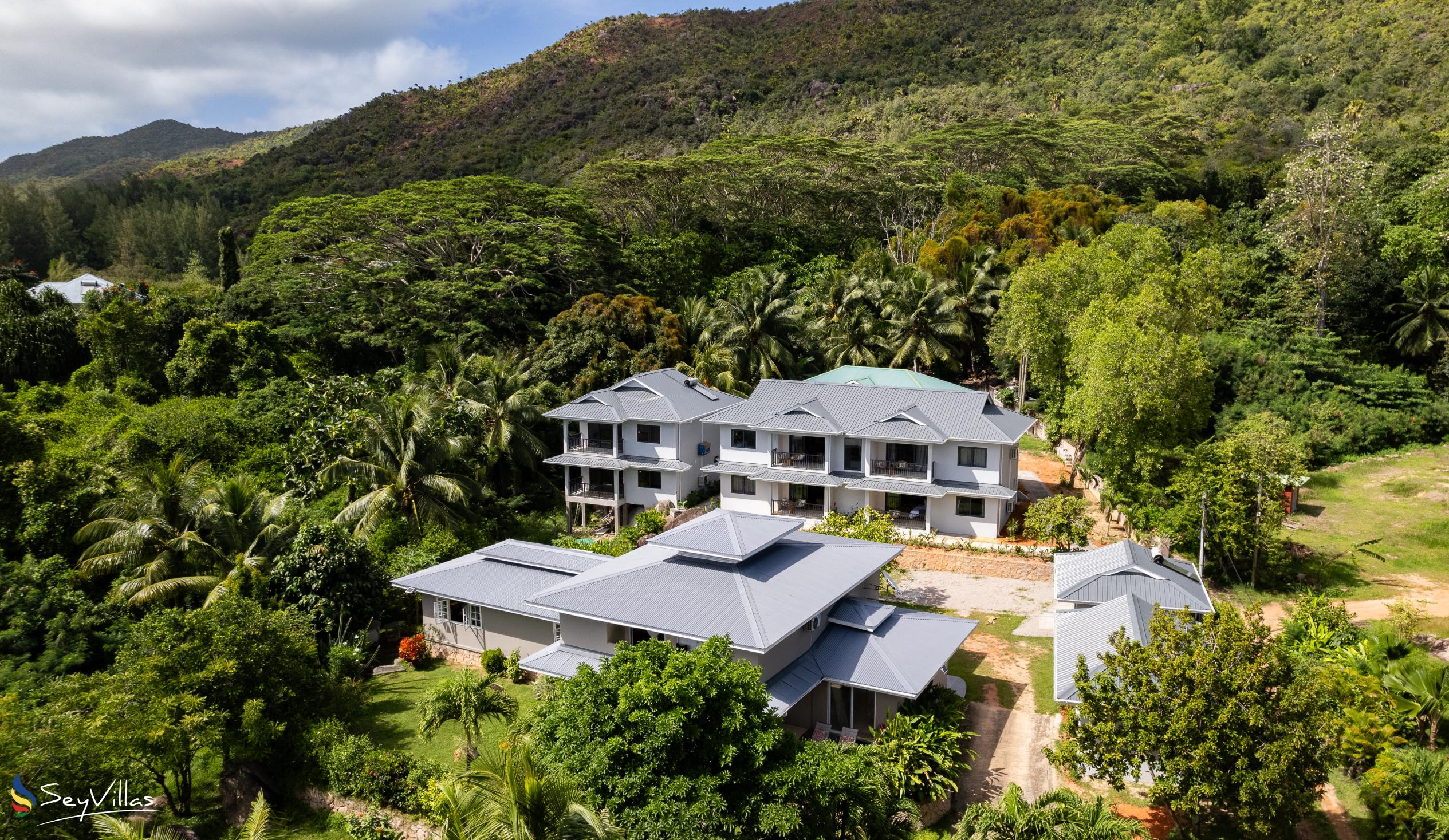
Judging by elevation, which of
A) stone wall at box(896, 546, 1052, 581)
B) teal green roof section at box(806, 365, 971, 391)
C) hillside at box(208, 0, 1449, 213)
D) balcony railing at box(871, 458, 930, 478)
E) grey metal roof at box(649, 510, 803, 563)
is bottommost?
stone wall at box(896, 546, 1052, 581)

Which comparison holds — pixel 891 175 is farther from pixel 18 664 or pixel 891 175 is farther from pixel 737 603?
pixel 18 664

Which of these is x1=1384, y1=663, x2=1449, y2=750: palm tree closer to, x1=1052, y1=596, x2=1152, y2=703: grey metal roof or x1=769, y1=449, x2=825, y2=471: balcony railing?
x1=1052, y1=596, x2=1152, y2=703: grey metal roof

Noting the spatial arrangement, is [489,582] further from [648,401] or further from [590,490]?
[648,401]

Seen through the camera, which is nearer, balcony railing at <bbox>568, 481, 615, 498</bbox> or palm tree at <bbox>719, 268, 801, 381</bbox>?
balcony railing at <bbox>568, 481, 615, 498</bbox>

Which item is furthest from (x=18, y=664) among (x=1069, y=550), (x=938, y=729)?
(x=1069, y=550)

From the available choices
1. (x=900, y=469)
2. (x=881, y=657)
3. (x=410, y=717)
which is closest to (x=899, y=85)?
(x=900, y=469)

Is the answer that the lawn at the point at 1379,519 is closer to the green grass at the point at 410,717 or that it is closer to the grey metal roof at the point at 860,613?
the grey metal roof at the point at 860,613

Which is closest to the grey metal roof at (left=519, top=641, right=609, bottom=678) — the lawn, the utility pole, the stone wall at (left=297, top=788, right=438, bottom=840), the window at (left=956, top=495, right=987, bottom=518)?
the stone wall at (left=297, top=788, right=438, bottom=840)
